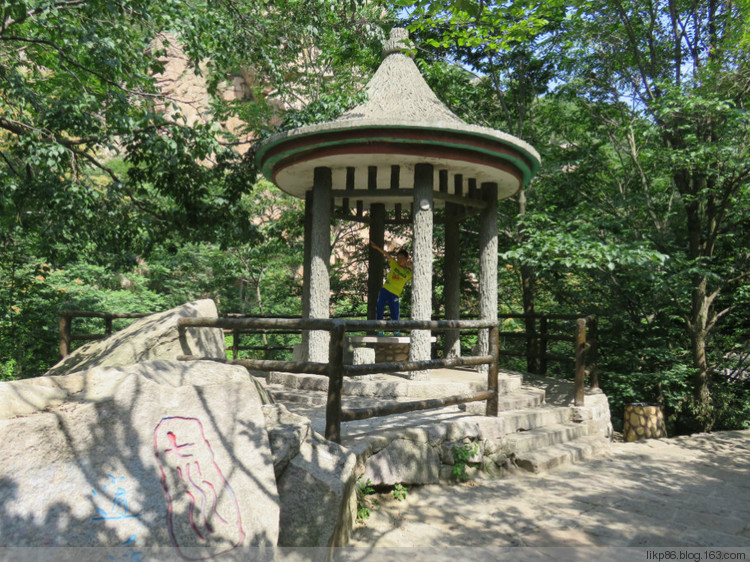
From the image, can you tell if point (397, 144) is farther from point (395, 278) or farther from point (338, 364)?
point (338, 364)

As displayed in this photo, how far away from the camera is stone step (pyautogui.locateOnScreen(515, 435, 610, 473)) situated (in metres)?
5.49

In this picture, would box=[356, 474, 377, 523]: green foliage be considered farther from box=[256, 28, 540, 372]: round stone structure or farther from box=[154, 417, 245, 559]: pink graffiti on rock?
box=[256, 28, 540, 372]: round stone structure

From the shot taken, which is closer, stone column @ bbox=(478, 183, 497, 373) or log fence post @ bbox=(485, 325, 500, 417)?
log fence post @ bbox=(485, 325, 500, 417)

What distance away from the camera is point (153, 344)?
5.12 meters

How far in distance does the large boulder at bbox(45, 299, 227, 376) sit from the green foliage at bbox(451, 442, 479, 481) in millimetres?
2773

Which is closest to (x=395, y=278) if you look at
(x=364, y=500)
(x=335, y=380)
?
(x=335, y=380)

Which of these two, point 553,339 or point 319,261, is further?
point 553,339

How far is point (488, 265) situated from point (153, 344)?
4.69m

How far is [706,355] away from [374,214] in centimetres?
660

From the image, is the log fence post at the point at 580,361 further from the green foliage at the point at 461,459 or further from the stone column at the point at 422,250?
the green foliage at the point at 461,459

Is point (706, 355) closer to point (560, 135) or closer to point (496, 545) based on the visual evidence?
point (560, 135)

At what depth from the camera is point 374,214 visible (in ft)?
31.4

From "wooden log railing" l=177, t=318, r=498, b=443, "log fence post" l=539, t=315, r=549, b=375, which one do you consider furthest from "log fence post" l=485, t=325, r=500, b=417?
"log fence post" l=539, t=315, r=549, b=375

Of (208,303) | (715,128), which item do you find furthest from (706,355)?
(208,303)
